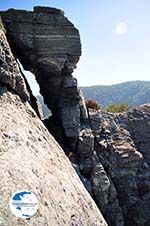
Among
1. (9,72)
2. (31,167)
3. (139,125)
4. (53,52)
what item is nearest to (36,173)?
(31,167)

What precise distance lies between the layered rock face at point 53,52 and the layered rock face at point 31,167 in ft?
22.0

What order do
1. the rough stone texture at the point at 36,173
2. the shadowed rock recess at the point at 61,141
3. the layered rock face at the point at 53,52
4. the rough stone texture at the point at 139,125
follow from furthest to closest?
the rough stone texture at the point at 139,125, the layered rock face at the point at 53,52, the shadowed rock recess at the point at 61,141, the rough stone texture at the point at 36,173

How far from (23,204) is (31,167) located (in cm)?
315

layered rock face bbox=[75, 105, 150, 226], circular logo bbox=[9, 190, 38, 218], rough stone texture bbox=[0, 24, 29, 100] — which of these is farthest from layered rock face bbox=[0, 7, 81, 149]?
circular logo bbox=[9, 190, 38, 218]

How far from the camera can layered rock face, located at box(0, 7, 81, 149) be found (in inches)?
1324

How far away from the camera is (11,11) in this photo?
109ft

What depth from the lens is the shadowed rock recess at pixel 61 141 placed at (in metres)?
21.9

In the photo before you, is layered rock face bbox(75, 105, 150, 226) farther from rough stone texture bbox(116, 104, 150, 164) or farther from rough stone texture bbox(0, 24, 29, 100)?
rough stone texture bbox(0, 24, 29, 100)

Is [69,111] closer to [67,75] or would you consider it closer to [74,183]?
[67,75]

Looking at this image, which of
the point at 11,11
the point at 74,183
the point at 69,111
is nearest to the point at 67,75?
the point at 69,111

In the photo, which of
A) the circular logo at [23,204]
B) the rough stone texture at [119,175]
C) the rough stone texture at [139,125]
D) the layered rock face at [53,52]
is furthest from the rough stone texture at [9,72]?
the rough stone texture at [139,125]

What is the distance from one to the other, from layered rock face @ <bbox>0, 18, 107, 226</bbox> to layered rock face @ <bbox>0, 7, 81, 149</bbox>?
6714 millimetres

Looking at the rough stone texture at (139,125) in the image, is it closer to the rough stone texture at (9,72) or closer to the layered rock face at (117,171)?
the layered rock face at (117,171)

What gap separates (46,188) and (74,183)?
13.5ft
